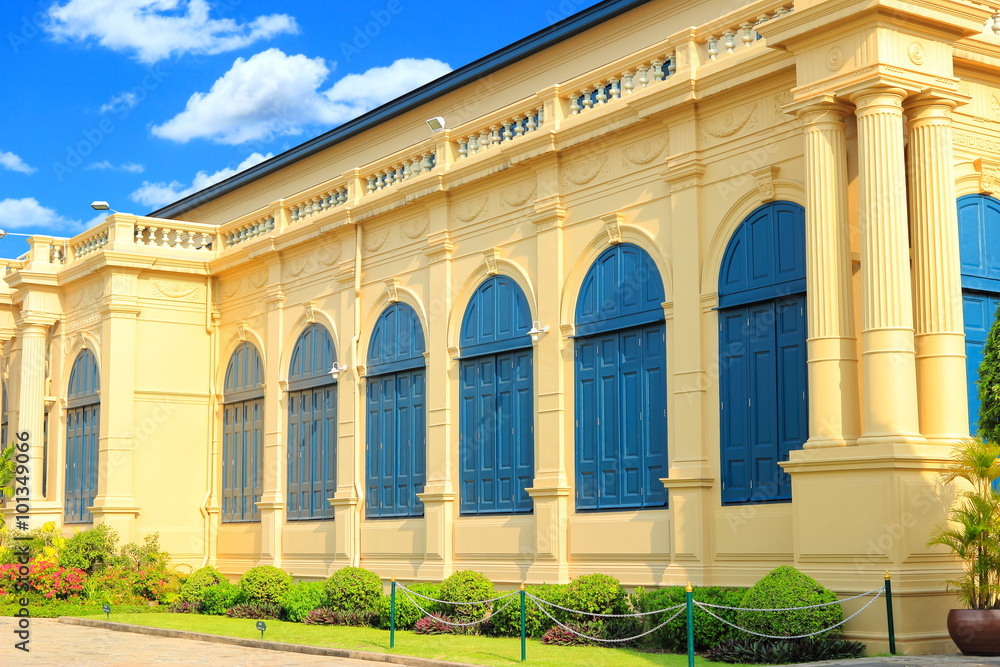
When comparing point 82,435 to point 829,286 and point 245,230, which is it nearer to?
point 245,230

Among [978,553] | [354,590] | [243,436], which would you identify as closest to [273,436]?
[243,436]

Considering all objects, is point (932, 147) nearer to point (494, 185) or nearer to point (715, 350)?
point (715, 350)

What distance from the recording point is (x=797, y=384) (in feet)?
54.2

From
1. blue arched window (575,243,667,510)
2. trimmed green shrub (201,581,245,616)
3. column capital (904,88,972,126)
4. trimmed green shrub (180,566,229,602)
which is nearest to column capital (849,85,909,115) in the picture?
column capital (904,88,972,126)

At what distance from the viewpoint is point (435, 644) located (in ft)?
58.3

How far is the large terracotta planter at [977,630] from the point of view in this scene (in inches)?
535

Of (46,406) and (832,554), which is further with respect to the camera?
(46,406)

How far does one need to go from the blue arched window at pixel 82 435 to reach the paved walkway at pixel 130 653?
8636 mm

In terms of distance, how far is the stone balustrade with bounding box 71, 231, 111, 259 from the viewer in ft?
99.8

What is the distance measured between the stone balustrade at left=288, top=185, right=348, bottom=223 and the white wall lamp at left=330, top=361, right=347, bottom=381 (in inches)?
136

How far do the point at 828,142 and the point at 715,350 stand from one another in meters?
3.53

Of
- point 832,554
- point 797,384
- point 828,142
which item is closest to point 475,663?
point 832,554

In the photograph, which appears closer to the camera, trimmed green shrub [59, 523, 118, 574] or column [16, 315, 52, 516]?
trimmed green shrub [59, 523, 118, 574]

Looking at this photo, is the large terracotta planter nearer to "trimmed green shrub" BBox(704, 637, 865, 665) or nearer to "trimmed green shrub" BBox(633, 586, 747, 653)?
"trimmed green shrub" BBox(704, 637, 865, 665)
